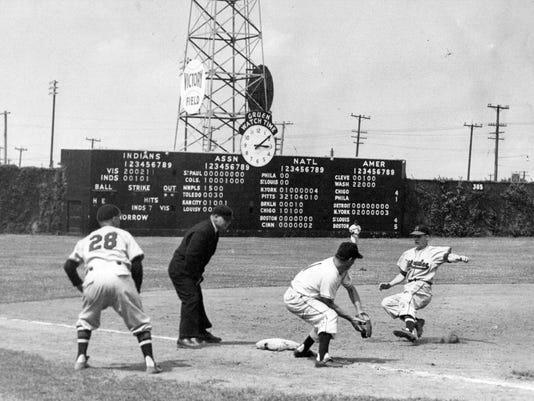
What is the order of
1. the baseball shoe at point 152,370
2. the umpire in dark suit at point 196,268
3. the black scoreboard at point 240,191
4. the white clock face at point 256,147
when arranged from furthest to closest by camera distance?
the white clock face at point 256,147
the black scoreboard at point 240,191
the umpire in dark suit at point 196,268
the baseball shoe at point 152,370

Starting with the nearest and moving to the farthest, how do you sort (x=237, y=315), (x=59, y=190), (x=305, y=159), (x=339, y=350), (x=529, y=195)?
(x=339, y=350), (x=237, y=315), (x=305, y=159), (x=59, y=190), (x=529, y=195)

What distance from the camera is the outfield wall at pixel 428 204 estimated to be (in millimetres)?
40344

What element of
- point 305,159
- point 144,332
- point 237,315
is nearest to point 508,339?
point 237,315

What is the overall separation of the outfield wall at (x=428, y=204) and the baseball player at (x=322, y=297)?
29.6 m

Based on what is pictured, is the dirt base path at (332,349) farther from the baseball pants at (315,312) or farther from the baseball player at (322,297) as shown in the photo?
the baseball pants at (315,312)

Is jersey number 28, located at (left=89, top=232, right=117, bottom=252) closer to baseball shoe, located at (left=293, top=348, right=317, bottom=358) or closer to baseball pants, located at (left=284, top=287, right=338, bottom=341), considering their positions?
baseball pants, located at (left=284, top=287, right=338, bottom=341)

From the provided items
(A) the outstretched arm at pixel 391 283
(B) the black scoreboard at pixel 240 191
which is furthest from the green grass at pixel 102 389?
(B) the black scoreboard at pixel 240 191

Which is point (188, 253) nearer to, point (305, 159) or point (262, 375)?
point (262, 375)

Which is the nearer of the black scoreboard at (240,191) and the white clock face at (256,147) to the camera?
the black scoreboard at (240,191)

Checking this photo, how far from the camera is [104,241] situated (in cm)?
870

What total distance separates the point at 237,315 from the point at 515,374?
5.89 metres

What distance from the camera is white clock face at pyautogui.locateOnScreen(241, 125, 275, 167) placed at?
115ft

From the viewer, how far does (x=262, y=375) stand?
865cm

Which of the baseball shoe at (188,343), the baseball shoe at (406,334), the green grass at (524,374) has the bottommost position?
the baseball shoe at (188,343)
